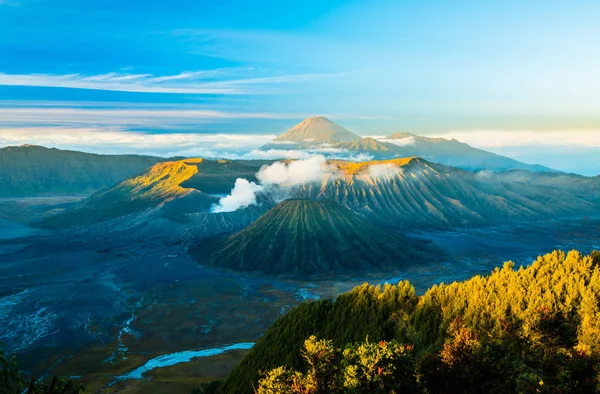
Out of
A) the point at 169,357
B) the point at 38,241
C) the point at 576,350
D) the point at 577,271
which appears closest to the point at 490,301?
the point at 577,271

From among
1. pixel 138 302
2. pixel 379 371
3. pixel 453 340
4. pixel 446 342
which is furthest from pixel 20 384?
pixel 138 302

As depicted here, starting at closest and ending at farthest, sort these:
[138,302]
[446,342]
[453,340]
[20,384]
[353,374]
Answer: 1. [20,384]
2. [353,374]
3. [453,340]
4. [446,342]
5. [138,302]

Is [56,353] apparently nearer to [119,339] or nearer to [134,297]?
[119,339]

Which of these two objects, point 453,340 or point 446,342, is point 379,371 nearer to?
point 453,340

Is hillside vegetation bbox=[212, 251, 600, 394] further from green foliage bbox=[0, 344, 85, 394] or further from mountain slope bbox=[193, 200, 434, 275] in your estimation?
mountain slope bbox=[193, 200, 434, 275]

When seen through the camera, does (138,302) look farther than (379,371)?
Yes

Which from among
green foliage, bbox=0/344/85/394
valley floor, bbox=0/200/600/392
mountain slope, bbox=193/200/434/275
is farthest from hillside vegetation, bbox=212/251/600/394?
mountain slope, bbox=193/200/434/275
